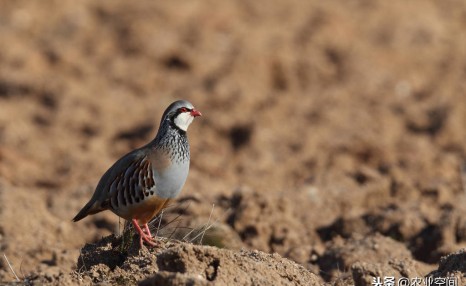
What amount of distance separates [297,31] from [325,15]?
2.35 feet

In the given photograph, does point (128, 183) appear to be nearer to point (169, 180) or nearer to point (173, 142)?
point (169, 180)

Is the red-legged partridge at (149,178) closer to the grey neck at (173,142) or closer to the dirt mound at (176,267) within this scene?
the grey neck at (173,142)

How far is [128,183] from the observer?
19.4 ft

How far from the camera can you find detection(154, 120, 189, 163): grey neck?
596cm

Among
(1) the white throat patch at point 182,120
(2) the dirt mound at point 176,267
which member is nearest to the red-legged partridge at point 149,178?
(1) the white throat patch at point 182,120

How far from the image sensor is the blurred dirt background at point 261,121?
26.2 ft

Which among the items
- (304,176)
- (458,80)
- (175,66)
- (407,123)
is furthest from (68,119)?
(458,80)

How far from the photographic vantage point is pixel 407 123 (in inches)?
476

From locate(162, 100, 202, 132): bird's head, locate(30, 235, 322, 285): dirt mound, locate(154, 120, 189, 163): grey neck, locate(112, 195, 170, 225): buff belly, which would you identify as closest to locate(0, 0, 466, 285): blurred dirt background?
locate(30, 235, 322, 285): dirt mound

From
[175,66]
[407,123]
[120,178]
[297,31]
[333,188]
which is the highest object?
[297,31]

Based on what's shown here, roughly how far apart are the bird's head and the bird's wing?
31cm

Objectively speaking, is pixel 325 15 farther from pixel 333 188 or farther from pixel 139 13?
pixel 333 188

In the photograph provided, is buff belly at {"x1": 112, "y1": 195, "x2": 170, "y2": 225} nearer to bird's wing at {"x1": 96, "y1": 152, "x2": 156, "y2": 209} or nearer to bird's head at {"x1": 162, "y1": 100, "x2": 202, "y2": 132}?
bird's wing at {"x1": 96, "y1": 152, "x2": 156, "y2": 209}

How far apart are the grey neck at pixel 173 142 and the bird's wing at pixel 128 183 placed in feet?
0.46
